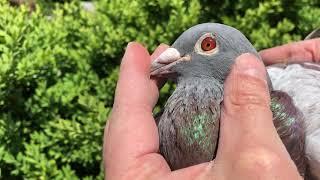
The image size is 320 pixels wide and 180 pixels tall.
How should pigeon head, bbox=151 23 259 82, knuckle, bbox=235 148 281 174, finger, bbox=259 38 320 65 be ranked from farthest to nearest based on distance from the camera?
finger, bbox=259 38 320 65
pigeon head, bbox=151 23 259 82
knuckle, bbox=235 148 281 174

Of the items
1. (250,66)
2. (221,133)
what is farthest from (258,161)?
(250,66)

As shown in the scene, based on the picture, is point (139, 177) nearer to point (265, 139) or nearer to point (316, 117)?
point (265, 139)

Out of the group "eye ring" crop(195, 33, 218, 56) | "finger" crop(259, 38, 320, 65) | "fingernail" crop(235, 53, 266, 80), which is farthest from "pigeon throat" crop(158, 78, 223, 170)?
"finger" crop(259, 38, 320, 65)

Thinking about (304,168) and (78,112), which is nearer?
(304,168)

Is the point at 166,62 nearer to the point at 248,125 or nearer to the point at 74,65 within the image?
the point at 248,125

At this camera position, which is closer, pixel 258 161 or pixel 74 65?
pixel 258 161

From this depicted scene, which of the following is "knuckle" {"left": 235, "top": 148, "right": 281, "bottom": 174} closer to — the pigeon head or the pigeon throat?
the pigeon throat

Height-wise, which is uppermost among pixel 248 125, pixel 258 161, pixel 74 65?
pixel 74 65

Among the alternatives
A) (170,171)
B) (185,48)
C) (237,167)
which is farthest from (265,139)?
(185,48)
